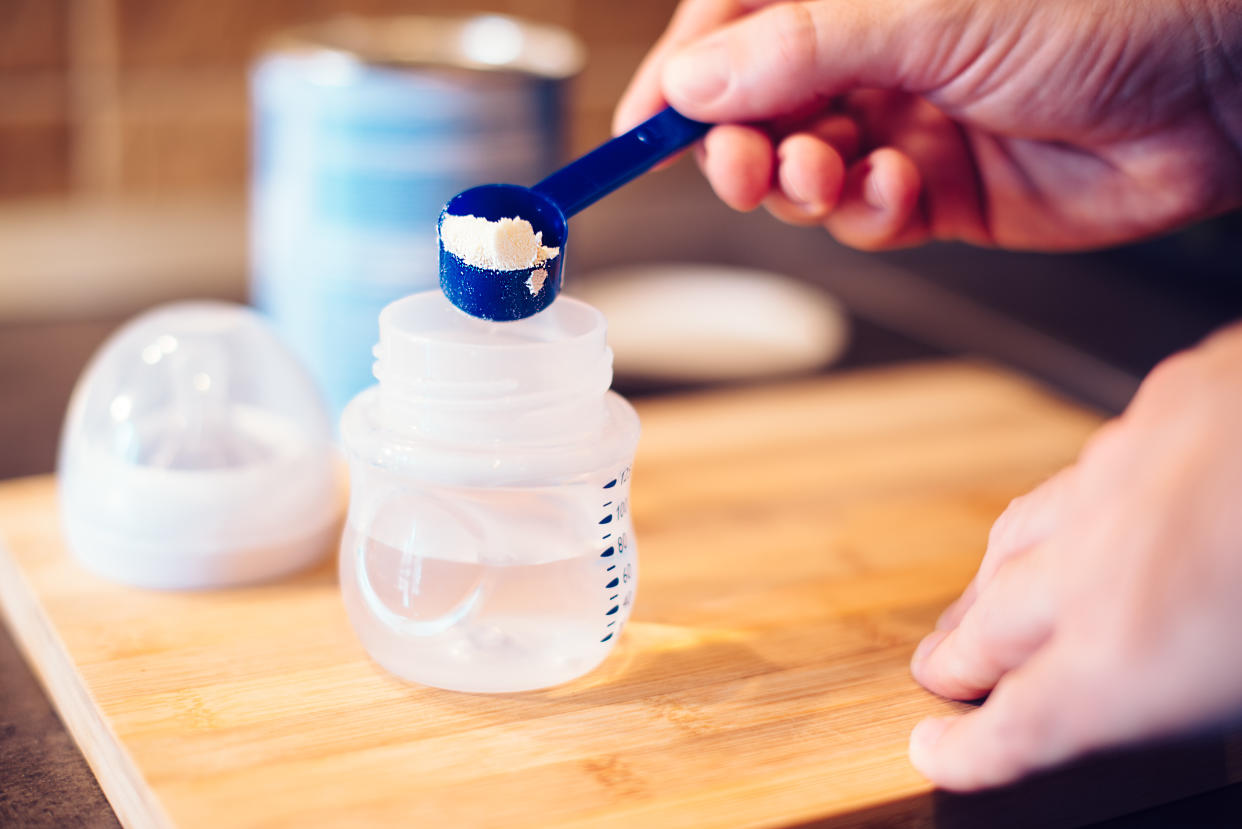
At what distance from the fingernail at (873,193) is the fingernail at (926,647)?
27cm

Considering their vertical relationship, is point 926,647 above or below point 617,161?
below

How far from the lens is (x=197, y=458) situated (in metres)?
0.68

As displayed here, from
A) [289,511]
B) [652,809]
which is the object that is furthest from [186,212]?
[652,809]

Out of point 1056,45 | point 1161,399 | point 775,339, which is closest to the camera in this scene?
point 1161,399

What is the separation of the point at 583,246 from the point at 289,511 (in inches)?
33.7

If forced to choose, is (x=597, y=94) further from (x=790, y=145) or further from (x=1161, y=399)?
(x=1161, y=399)

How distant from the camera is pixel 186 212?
139 cm

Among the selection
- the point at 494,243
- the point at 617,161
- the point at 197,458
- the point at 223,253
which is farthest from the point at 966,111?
the point at 223,253

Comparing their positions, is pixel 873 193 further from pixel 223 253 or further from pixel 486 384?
pixel 223 253

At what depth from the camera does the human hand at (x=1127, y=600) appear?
1.46 ft

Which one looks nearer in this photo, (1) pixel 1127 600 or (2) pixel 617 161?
(1) pixel 1127 600

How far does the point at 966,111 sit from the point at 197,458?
49 centimetres

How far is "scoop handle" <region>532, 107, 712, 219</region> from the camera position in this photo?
1.99ft

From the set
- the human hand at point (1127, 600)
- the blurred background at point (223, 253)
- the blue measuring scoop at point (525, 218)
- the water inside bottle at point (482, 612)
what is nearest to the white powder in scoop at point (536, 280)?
the blue measuring scoop at point (525, 218)
